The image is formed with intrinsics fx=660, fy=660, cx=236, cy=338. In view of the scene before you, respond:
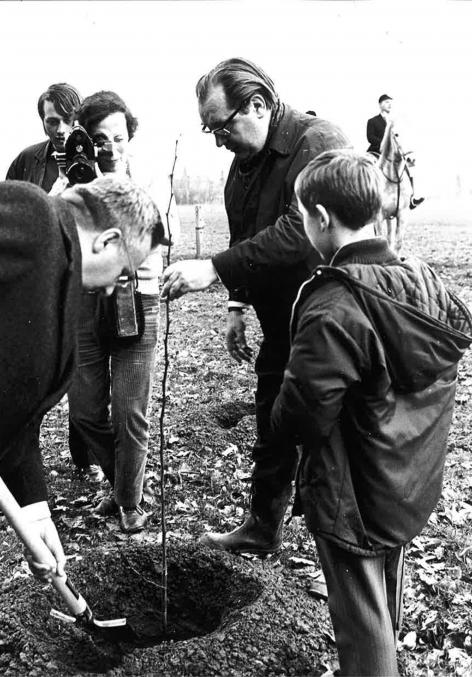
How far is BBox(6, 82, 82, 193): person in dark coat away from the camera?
4070mm

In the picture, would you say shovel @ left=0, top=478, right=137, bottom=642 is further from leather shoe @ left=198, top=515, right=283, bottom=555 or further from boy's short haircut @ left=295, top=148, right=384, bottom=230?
boy's short haircut @ left=295, top=148, right=384, bottom=230

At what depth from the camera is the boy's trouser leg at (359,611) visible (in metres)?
2.12

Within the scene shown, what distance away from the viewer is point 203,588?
3092 millimetres

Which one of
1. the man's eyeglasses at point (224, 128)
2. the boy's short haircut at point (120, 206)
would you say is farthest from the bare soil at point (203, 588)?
the man's eyeglasses at point (224, 128)

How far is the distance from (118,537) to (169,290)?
5.27ft

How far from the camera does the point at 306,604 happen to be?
281 centimetres

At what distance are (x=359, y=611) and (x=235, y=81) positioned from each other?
2199 millimetres

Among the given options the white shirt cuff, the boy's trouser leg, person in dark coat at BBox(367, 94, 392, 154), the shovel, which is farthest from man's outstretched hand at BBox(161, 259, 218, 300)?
person in dark coat at BBox(367, 94, 392, 154)

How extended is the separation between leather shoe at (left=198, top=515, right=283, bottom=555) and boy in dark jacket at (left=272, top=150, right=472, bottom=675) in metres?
1.18

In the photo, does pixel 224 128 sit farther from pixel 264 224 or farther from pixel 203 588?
pixel 203 588

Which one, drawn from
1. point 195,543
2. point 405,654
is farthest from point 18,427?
point 405,654

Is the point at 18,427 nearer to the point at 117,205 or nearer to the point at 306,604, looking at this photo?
the point at 117,205

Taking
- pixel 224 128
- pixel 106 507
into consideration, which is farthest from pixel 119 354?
pixel 224 128

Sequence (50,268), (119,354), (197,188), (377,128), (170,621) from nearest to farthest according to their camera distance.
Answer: (50,268) < (170,621) < (119,354) < (377,128) < (197,188)
